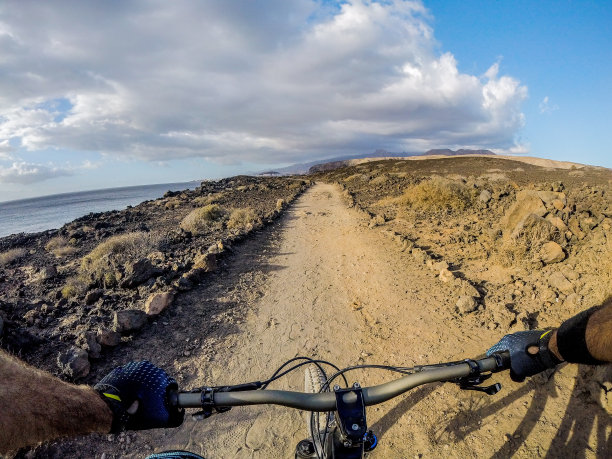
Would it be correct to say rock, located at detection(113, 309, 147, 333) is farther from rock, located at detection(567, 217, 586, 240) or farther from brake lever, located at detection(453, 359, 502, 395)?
rock, located at detection(567, 217, 586, 240)

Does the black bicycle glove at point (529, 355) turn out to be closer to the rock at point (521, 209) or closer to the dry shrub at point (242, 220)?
the rock at point (521, 209)

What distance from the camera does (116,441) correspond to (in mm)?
3174

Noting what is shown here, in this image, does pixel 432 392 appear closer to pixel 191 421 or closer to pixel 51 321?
pixel 191 421

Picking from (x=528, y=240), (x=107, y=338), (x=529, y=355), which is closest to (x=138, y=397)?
(x=529, y=355)

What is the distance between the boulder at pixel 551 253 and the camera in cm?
584

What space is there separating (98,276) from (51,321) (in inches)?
68.0

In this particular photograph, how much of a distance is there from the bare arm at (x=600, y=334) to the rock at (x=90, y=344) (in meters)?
5.15

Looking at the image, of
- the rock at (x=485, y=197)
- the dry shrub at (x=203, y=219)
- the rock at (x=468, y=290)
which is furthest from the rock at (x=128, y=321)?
the rock at (x=485, y=197)

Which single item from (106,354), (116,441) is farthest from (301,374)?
(106,354)

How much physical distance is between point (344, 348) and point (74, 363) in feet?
11.6

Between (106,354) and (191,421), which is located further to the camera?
(106,354)

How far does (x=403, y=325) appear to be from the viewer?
16.7 feet

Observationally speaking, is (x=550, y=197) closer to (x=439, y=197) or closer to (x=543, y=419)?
(x=439, y=197)

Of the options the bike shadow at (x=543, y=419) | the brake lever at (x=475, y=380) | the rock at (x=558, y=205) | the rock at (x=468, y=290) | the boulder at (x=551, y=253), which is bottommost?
the bike shadow at (x=543, y=419)
